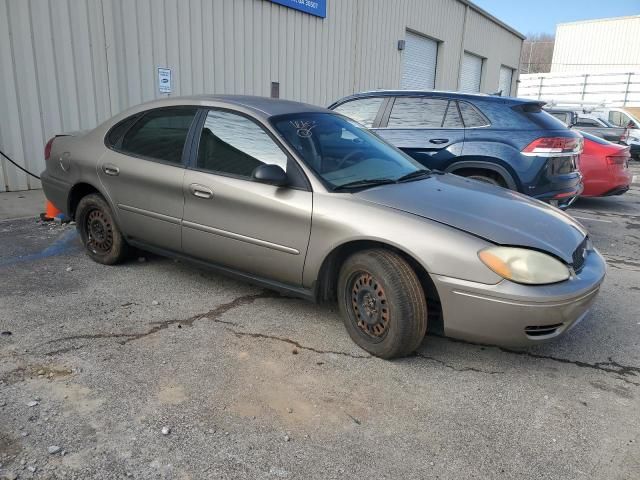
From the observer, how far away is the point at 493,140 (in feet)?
19.4

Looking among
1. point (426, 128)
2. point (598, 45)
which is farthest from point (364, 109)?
point (598, 45)

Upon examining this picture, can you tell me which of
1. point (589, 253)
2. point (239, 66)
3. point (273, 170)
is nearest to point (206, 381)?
point (273, 170)

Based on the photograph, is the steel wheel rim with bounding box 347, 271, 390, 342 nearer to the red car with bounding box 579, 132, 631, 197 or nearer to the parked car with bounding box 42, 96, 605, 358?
the parked car with bounding box 42, 96, 605, 358

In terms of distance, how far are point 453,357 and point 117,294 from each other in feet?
8.47

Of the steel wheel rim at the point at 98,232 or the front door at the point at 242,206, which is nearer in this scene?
the front door at the point at 242,206

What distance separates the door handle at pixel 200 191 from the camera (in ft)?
12.4

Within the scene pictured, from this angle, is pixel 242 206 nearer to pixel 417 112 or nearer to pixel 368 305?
pixel 368 305

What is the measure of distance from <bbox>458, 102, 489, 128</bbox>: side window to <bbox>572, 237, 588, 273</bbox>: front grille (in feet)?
9.49

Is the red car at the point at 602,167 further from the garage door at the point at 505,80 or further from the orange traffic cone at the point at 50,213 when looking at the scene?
the garage door at the point at 505,80

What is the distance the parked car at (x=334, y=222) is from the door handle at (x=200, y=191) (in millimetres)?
12

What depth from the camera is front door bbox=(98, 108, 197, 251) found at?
403 centimetres

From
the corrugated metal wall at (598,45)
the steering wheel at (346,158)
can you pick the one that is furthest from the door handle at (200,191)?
the corrugated metal wall at (598,45)

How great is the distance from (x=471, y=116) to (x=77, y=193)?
437cm

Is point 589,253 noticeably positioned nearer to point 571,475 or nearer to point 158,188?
point 571,475
